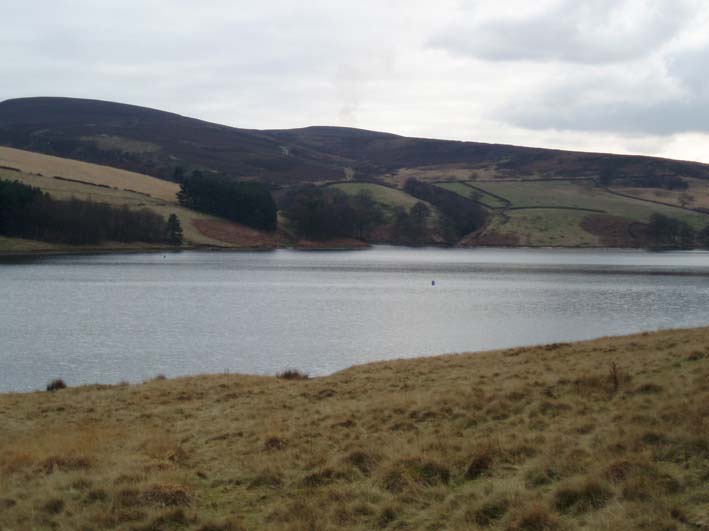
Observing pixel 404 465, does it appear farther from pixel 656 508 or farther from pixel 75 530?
pixel 75 530

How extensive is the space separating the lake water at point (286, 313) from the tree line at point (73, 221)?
2385cm

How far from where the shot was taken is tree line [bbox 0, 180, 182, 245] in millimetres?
113812

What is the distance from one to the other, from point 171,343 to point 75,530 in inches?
1109

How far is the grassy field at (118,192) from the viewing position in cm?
13625

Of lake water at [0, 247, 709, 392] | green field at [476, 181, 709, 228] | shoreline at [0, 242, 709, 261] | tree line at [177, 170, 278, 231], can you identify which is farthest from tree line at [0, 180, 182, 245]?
green field at [476, 181, 709, 228]

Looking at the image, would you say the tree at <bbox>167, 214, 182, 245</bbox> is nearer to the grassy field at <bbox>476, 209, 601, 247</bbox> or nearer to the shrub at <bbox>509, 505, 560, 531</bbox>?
the grassy field at <bbox>476, 209, 601, 247</bbox>

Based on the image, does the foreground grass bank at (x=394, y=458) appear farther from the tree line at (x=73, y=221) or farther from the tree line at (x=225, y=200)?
the tree line at (x=225, y=200)

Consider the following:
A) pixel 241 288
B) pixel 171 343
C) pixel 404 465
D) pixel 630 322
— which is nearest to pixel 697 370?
pixel 404 465

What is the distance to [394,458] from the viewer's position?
437 inches

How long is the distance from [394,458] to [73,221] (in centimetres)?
12085

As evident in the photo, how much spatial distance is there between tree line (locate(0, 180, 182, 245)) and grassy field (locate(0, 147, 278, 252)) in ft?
7.47

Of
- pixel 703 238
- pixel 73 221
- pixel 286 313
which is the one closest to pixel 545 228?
pixel 703 238

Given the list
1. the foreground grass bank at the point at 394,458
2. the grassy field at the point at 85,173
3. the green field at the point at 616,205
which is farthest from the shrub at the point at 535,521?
the green field at the point at 616,205

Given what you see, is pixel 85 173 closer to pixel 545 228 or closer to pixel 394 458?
pixel 545 228
